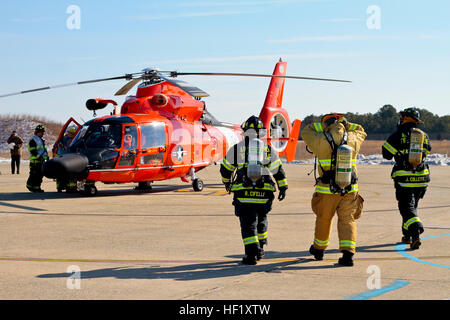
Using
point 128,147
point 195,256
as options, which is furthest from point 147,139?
point 195,256

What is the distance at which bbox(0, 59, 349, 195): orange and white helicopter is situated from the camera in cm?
1507

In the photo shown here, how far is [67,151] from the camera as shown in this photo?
15336 mm

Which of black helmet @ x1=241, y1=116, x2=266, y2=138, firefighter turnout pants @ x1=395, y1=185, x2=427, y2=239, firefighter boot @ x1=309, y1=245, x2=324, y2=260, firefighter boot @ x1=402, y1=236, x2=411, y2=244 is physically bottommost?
firefighter boot @ x1=402, y1=236, x2=411, y2=244

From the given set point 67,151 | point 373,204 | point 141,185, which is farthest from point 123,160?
point 373,204

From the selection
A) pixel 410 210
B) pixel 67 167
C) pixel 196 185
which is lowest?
pixel 196 185

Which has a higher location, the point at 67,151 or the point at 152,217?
the point at 67,151

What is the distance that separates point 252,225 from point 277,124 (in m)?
14.6

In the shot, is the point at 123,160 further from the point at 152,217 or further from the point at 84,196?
the point at 152,217

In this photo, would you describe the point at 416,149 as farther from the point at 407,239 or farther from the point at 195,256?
the point at 195,256

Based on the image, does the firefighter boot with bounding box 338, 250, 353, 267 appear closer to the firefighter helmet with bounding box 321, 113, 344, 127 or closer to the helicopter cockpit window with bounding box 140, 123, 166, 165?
the firefighter helmet with bounding box 321, 113, 344, 127

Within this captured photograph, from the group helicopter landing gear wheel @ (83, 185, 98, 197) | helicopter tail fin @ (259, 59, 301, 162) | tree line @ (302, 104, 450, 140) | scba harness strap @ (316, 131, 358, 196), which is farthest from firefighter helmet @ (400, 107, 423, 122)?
tree line @ (302, 104, 450, 140)

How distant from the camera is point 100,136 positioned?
15.5 metres

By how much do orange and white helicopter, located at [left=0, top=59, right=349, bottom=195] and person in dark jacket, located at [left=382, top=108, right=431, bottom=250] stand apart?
607 centimetres
